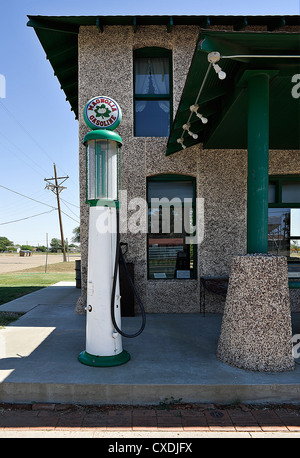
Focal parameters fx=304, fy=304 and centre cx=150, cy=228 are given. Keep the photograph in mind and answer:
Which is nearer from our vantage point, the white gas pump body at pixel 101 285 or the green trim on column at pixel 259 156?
the white gas pump body at pixel 101 285

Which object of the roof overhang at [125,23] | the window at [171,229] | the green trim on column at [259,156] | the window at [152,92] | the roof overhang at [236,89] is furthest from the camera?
the window at [152,92]

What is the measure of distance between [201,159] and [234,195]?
1.04m

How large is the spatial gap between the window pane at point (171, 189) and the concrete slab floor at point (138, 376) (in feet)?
9.84

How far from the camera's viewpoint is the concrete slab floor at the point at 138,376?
3.12 meters

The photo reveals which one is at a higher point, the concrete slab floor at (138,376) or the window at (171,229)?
the window at (171,229)

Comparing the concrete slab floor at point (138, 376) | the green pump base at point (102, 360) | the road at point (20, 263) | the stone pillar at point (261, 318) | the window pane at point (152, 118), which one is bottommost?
the road at point (20, 263)

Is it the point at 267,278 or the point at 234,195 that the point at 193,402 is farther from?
the point at 234,195

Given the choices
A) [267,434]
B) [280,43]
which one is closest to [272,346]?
[267,434]

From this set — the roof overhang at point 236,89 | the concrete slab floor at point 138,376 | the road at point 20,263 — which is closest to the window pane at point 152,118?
the roof overhang at point 236,89

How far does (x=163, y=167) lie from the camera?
6422 millimetres

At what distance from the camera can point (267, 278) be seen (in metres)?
3.61

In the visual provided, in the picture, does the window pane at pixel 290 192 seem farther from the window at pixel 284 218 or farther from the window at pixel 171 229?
the window at pixel 171 229

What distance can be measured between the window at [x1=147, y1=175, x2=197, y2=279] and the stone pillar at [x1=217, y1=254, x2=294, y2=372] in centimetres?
286

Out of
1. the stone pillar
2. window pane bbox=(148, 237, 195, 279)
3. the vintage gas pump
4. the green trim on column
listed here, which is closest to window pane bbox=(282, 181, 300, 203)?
window pane bbox=(148, 237, 195, 279)
